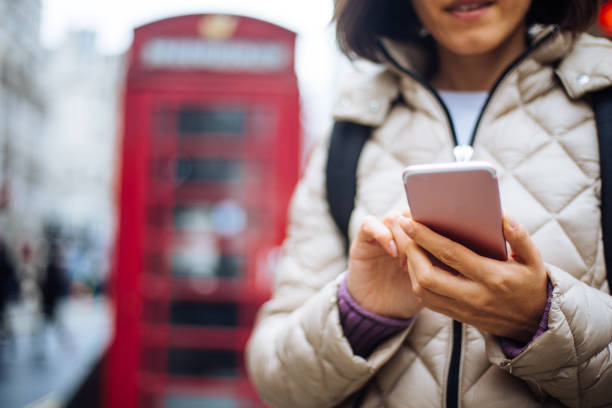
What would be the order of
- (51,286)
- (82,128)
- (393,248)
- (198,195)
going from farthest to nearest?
(82,128), (51,286), (198,195), (393,248)

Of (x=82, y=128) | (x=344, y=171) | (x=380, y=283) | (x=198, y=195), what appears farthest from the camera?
(x=82, y=128)

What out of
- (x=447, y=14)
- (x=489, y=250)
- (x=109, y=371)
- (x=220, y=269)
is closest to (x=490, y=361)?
(x=489, y=250)

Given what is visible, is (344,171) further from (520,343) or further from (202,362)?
(202,362)

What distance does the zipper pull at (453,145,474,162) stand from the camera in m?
1.00

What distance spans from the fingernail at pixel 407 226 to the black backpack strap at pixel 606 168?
407 millimetres

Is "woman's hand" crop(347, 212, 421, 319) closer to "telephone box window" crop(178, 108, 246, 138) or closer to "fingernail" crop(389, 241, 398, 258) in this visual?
"fingernail" crop(389, 241, 398, 258)

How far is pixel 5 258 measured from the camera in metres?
Result: 7.68

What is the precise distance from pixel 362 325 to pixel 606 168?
21.0 inches

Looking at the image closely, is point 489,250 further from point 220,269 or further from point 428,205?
point 220,269

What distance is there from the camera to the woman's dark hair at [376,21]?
121cm

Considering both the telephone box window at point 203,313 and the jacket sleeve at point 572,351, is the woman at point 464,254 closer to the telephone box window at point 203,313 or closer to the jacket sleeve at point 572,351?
the jacket sleeve at point 572,351

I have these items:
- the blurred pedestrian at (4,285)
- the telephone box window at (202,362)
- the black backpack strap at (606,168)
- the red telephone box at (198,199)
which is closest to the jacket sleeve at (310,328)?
the black backpack strap at (606,168)

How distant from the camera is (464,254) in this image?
29.7 inches

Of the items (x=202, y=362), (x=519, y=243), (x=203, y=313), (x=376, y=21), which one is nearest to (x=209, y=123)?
(x=203, y=313)
